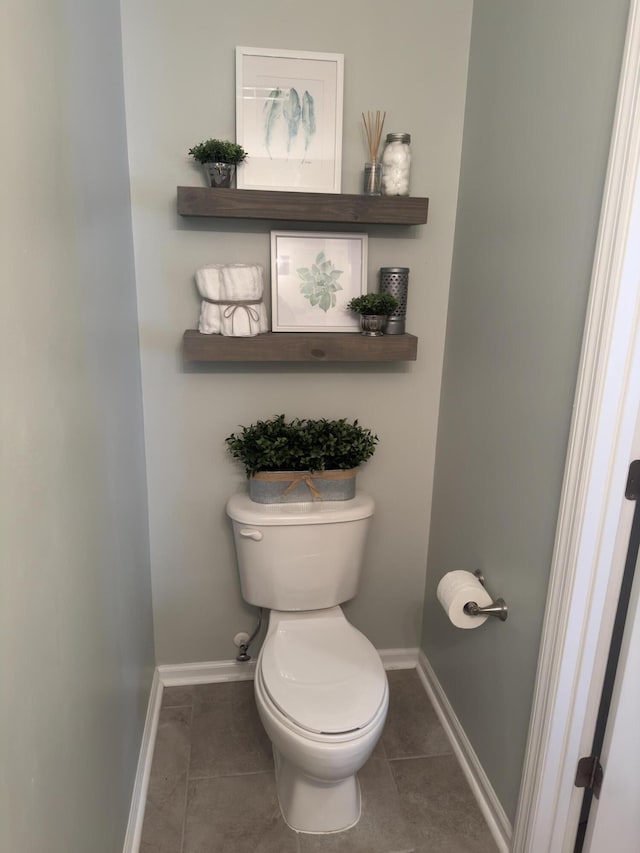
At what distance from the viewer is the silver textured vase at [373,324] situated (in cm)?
182

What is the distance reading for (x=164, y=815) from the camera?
167cm

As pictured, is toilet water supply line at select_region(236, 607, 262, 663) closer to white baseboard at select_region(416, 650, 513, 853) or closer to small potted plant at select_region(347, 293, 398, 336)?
white baseboard at select_region(416, 650, 513, 853)

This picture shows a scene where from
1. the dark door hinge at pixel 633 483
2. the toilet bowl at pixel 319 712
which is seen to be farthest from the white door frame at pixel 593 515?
the toilet bowl at pixel 319 712

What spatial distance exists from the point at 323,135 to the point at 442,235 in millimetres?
485

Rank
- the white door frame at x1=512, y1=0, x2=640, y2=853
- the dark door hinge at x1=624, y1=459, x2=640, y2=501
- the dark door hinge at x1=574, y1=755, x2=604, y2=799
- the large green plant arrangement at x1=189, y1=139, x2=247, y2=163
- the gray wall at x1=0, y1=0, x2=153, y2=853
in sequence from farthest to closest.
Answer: the large green plant arrangement at x1=189, y1=139, x2=247, y2=163 → the dark door hinge at x1=574, y1=755, x2=604, y2=799 → the dark door hinge at x1=624, y1=459, x2=640, y2=501 → the white door frame at x1=512, y1=0, x2=640, y2=853 → the gray wall at x1=0, y1=0, x2=153, y2=853

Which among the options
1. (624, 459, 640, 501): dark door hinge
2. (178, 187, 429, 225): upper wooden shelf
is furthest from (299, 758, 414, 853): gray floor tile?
(178, 187, 429, 225): upper wooden shelf

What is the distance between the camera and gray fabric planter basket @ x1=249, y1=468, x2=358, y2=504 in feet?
6.09

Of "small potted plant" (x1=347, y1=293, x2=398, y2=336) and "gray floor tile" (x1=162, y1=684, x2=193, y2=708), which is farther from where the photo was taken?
"gray floor tile" (x1=162, y1=684, x2=193, y2=708)

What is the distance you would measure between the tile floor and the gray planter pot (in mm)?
1728

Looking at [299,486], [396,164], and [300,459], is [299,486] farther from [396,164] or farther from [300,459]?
[396,164]

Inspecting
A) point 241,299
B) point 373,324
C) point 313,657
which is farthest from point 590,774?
point 241,299

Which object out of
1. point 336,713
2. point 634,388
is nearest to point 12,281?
point 634,388

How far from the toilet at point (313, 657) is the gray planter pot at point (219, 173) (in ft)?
3.17

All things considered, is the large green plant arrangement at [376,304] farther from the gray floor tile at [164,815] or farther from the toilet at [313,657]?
the gray floor tile at [164,815]
